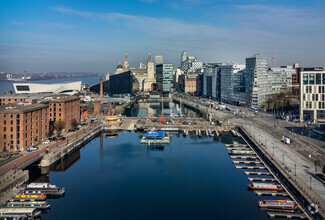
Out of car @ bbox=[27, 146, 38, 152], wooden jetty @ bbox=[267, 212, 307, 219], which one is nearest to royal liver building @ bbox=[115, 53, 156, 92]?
car @ bbox=[27, 146, 38, 152]

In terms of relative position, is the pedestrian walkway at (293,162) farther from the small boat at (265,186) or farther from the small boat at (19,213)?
the small boat at (19,213)

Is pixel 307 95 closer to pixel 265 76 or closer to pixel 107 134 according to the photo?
pixel 265 76

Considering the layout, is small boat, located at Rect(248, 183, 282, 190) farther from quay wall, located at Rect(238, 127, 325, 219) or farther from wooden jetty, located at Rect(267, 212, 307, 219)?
Result: wooden jetty, located at Rect(267, 212, 307, 219)

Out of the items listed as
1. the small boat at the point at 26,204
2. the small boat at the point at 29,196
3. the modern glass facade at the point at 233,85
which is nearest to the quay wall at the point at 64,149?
the small boat at the point at 29,196

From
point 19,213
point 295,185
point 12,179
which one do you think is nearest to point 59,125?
point 12,179

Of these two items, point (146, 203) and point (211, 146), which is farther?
point (211, 146)

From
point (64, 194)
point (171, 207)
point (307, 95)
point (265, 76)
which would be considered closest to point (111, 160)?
point (64, 194)
